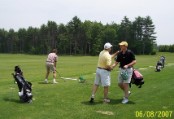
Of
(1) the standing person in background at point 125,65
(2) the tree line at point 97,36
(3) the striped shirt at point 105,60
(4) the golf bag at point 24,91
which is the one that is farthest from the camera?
(2) the tree line at point 97,36

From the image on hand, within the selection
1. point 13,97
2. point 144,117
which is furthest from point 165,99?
point 13,97

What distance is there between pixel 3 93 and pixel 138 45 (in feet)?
380

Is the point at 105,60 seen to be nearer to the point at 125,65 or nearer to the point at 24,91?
the point at 125,65

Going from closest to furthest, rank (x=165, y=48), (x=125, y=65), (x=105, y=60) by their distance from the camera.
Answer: (x=105, y=60) < (x=125, y=65) < (x=165, y=48)

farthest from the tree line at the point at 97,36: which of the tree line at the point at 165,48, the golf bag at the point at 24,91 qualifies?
the golf bag at the point at 24,91

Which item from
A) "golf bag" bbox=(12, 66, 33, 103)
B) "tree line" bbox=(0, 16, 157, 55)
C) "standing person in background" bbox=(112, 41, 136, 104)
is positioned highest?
"tree line" bbox=(0, 16, 157, 55)

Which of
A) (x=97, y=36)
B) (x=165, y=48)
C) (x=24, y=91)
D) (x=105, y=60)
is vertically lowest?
(x=24, y=91)

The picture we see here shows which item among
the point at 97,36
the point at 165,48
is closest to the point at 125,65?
the point at 165,48

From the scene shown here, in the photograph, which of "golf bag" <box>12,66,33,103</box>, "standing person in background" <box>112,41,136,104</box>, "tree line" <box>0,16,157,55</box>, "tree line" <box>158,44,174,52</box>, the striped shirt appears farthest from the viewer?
"tree line" <box>0,16,157,55</box>

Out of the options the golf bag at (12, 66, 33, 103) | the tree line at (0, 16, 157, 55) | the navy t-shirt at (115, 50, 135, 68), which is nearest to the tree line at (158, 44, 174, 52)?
the tree line at (0, 16, 157, 55)

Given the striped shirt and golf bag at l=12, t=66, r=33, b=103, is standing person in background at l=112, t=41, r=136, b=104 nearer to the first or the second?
the striped shirt

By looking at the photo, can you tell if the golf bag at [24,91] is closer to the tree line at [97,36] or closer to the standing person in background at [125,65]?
the standing person in background at [125,65]

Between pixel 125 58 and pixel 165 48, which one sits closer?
pixel 125 58

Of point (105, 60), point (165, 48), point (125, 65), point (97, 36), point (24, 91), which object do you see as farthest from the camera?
point (97, 36)
